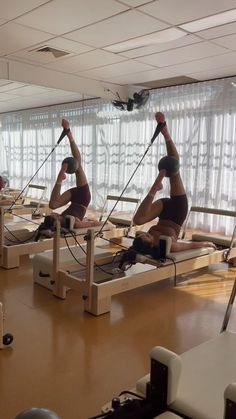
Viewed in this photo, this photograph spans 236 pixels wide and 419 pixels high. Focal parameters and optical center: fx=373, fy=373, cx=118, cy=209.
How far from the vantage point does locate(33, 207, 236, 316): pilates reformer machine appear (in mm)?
2953

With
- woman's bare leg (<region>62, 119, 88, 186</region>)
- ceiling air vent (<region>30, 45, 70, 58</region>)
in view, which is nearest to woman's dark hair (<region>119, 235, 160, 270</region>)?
woman's bare leg (<region>62, 119, 88, 186</region>)

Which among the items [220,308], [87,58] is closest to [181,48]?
[87,58]

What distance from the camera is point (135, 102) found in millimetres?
6613

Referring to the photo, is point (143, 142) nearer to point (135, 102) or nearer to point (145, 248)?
point (135, 102)

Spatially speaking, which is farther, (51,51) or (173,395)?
(51,51)

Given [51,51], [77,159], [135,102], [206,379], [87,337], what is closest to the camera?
[206,379]

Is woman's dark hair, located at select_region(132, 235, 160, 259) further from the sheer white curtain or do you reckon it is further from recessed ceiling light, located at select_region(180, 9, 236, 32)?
the sheer white curtain

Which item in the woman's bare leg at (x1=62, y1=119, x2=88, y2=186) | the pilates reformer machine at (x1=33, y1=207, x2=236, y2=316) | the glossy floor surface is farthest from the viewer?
the woman's bare leg at (x1=62, y1=119, x2=88, y2=186)

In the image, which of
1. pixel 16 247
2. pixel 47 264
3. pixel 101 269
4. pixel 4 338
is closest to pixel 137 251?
pixel 101 269

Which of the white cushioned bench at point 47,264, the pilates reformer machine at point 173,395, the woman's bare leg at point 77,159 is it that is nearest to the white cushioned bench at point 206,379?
the pilates reformer machine at point 173,395

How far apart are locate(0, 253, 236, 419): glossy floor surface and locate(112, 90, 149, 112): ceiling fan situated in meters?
3.82

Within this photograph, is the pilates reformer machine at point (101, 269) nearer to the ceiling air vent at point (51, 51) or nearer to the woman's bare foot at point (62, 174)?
the woman's bare foot at point (62, 174)

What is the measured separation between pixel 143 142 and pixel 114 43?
2881mm

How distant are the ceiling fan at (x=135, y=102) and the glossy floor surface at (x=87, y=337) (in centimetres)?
382
